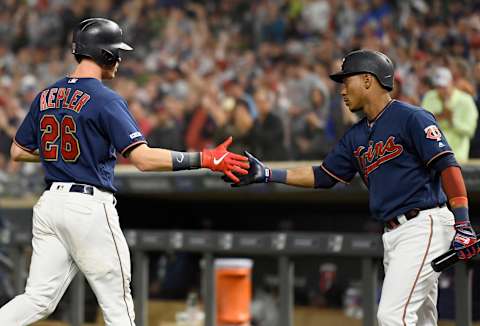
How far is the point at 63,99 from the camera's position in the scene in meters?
4.54

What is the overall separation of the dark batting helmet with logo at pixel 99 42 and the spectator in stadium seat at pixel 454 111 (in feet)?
9.81

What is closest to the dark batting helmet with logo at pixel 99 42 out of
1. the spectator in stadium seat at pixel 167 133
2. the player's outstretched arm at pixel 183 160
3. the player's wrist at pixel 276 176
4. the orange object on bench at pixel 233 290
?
the player's outstretched arm at pixel 183 160

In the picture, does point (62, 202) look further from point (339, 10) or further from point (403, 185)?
point (339, 10)

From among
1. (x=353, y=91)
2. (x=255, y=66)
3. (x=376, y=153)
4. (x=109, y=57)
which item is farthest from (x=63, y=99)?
(x=255, y=66)

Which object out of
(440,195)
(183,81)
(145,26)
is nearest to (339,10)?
(183,81)

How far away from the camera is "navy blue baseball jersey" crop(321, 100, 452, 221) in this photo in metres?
4.42

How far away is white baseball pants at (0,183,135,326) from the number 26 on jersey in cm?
15

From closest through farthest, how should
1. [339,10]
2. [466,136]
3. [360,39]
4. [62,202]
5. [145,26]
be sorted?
[62,202] → [466,136] → [360,39] → [339,10] → [145,26]

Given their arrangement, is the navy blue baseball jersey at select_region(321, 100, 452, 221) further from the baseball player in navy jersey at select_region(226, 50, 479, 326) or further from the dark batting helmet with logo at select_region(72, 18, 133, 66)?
the dark batting helmet with logo at select_region(72, 18, 133, 66)

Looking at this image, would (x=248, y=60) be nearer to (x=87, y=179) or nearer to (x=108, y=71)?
(x=108, y=71)

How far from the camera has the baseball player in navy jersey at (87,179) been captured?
4.44 m

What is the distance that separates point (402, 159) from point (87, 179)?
4.74 feet

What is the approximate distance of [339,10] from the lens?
11.4 meters

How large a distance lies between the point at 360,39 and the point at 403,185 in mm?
5705
